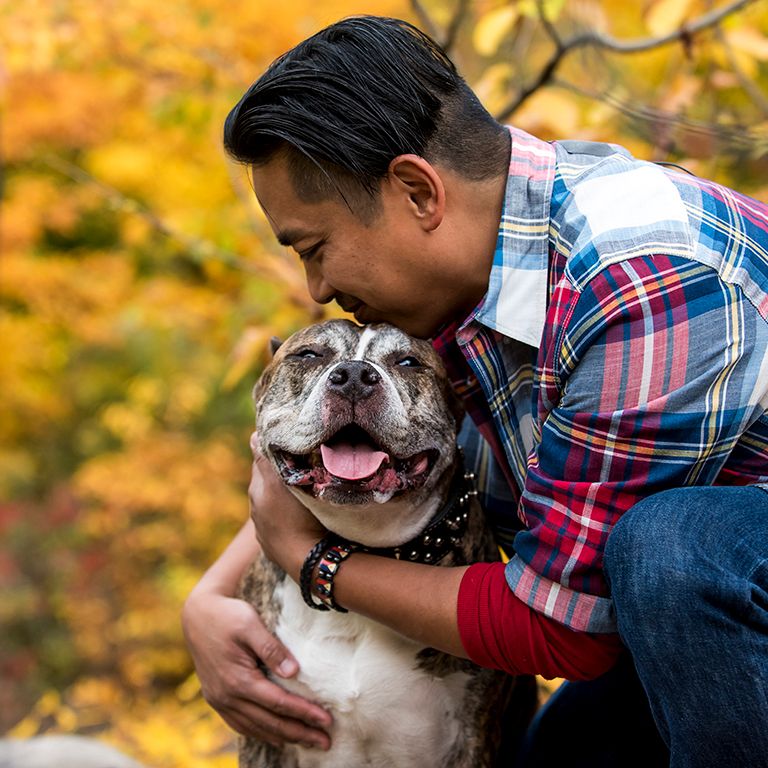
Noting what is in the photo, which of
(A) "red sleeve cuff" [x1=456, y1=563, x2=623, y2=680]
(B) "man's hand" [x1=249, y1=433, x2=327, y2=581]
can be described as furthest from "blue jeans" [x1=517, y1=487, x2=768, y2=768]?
(B) "man's hand" [x1=249, y1=433, x2=327, y2=581]

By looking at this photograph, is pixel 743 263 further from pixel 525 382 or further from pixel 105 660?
pixel 105 660

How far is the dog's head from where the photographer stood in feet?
7.65

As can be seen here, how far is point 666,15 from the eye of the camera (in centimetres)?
316

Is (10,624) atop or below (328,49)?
below

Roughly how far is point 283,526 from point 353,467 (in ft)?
0.98

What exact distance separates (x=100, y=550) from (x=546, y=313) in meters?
6.15

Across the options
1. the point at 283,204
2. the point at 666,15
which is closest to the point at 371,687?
the point at 283,204

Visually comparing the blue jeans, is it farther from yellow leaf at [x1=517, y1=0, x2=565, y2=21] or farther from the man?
yellow leaf at [x1=517, y1=0, x2=565, y2=21]

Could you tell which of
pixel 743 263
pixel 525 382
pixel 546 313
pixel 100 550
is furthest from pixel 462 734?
pixel 100 550

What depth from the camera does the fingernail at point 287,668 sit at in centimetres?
254

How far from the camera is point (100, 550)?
7688mm

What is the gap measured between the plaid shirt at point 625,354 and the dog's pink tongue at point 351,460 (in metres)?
0.35

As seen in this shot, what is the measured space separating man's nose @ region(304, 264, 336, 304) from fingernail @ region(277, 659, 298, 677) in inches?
34.6

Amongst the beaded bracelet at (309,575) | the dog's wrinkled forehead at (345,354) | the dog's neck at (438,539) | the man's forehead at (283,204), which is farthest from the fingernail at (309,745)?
the man's forehead at (283,204)
